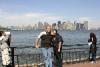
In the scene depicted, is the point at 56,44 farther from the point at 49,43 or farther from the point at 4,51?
the point at 4,51

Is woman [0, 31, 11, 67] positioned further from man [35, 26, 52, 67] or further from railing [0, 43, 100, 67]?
man [35, 26, 52, 67]

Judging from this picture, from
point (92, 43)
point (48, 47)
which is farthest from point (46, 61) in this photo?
point (92, 43)

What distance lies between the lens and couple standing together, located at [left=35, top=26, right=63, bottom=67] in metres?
13.7

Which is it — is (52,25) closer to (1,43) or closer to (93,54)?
(1,43)

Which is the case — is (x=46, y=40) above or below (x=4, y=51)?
above

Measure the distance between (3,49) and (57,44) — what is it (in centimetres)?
247

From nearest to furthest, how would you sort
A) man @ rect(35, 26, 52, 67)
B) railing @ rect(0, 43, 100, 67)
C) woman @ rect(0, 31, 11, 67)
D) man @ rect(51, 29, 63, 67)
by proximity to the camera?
woman @ rect(0, 31, 11, 67) < man @ rect(35, 26, 52, 67) < man @ rect(51, 29, 63, 67) < railing @ rect(0, 43, 100, 67)

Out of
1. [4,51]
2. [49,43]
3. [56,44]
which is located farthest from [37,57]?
[4,51]

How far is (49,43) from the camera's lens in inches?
542

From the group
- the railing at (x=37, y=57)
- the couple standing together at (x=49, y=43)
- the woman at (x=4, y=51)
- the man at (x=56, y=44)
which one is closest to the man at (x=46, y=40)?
the couple standing together at (x=49, y=43)

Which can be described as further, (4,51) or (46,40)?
(46,40)

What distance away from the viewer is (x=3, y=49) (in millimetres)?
13148

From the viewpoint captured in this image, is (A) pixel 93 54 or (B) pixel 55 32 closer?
(B) pixel 55 32

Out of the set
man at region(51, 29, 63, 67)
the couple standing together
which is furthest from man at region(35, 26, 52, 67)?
man at region(51, 29, 63, 67)
